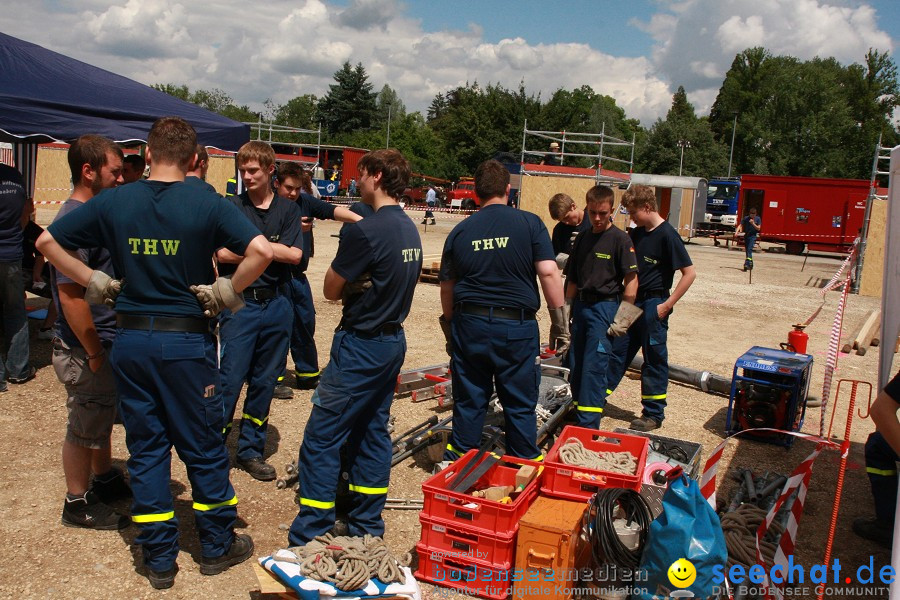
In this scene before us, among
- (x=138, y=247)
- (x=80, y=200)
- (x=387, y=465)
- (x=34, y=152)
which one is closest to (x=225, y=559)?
(x=387, y=465)

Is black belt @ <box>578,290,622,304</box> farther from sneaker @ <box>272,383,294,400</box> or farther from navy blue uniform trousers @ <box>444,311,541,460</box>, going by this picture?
sneaker @ <box>272,383,294,400</box>

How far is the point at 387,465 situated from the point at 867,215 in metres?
16.2

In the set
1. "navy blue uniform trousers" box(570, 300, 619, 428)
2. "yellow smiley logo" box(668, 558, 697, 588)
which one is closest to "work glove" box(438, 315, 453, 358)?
"navy blue uniform trousers" box(570, 300, 619, 428)

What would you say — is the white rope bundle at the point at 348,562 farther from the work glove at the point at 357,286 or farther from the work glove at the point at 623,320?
the work glove at the point at 623,320

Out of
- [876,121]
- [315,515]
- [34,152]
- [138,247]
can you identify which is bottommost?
[315,515]

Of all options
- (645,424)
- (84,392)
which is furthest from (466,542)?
(645,424)

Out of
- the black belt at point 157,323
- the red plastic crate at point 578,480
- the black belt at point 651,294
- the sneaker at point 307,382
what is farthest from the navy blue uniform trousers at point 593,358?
the black belt at point 157,323

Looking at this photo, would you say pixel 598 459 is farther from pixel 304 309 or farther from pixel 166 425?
pixel 304 309

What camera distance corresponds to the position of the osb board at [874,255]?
1642cm

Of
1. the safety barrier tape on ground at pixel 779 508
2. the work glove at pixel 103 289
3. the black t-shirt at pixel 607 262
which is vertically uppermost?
the black t-shirt at pixel 607 262

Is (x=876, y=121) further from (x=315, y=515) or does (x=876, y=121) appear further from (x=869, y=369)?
(x=315, y=515)

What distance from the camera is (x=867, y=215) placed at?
53.3 ft

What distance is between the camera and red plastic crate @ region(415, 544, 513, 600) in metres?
3.52

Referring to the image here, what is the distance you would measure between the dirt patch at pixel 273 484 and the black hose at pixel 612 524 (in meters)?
0.95
